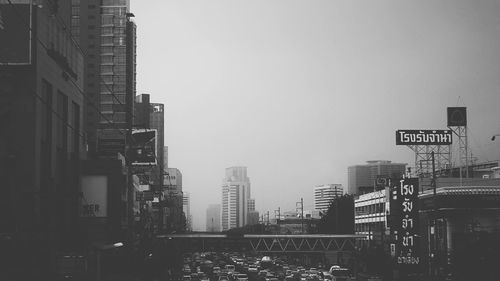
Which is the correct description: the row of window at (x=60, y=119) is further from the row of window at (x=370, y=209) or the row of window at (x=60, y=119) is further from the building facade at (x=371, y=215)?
the row of window at (x=370, y=209)

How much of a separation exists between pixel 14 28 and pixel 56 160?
53.6ft

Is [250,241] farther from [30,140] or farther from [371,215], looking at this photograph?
[30,140]

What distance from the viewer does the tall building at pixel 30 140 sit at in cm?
5278

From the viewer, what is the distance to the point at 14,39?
54.4 meters

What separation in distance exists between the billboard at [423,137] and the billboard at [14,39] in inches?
2316

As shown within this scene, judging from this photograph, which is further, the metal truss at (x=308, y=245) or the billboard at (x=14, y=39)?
the metal truss at (x=308, y=245)

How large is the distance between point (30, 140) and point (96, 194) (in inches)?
917

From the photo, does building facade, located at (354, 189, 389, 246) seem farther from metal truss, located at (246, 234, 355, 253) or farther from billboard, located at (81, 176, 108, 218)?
billboard, located at (81, 176, 108, 218)

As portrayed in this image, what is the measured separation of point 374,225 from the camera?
442ft

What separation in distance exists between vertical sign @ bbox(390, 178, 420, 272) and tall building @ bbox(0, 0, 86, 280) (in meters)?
31.1

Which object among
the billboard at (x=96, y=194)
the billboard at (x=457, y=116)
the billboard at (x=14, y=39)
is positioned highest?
the billboard at (x=14, y=39)

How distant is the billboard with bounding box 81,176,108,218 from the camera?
253 ft

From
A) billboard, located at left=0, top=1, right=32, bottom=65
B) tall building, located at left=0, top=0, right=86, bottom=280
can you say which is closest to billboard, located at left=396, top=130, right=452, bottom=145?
tall building, located at left=0, top=0, right=86, bottom=280

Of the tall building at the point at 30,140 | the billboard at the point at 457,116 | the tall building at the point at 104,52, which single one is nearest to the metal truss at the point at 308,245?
the billboard at the point at 457,116
